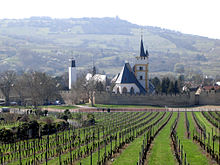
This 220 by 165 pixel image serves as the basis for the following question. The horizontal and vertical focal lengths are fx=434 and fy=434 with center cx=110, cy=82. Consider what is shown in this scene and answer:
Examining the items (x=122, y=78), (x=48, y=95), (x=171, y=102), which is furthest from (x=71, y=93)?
(x=171, y=102)

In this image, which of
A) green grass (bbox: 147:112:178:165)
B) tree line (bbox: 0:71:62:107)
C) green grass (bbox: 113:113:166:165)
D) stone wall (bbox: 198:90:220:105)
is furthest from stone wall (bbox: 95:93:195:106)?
green grass (bbox: 113:113:166:165)

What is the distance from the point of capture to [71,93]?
291ft

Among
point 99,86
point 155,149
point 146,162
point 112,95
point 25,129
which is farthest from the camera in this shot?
point 99,86

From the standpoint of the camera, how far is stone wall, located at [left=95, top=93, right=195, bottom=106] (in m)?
82.2

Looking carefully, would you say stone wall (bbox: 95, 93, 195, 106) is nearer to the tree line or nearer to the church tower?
the church tower

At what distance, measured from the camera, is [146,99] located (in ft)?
274

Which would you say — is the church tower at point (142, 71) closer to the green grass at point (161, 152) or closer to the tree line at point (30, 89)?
the tree line at point (30, 89)

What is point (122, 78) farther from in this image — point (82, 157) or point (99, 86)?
point (82, 157)

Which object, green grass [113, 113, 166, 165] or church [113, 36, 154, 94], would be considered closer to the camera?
green grass [113, 113, 166, 165]

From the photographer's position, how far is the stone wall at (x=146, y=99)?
8219 cm

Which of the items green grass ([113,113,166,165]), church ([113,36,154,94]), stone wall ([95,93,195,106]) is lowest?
green grass ([113,113,166,165])

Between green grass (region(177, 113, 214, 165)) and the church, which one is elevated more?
the church

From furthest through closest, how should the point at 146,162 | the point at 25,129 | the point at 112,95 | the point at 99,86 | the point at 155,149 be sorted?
the point at 99,86 → the point at 112,95 → the point at 25,129 → the point at 155,149 → the point at 146,162

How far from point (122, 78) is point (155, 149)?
5777cm
